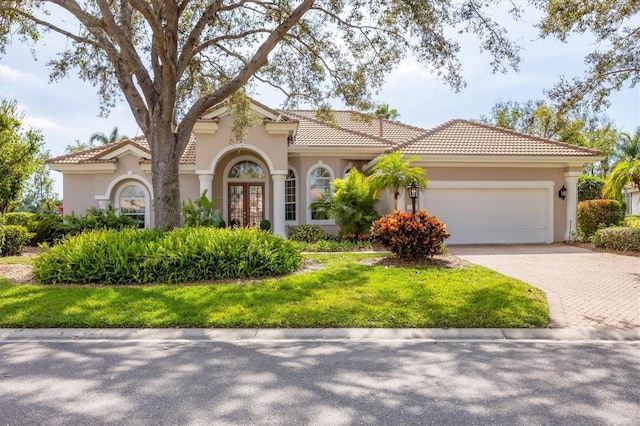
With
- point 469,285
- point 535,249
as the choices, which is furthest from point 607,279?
point 535,249

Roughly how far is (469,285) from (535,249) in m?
8.04

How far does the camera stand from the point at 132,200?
18266mm

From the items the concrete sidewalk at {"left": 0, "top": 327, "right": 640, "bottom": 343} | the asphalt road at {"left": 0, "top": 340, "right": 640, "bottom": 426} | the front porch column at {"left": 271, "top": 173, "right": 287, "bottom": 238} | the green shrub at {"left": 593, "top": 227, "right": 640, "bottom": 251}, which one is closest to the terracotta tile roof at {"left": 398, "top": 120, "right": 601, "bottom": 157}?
the green shrub at {"left": 593, "top": 227, "right": 640, "bottom": 251}

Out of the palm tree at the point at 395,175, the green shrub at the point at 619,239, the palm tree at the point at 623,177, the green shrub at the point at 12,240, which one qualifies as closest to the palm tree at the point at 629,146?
the palm tree at the point at 623,177

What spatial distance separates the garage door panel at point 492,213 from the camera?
1602 cm

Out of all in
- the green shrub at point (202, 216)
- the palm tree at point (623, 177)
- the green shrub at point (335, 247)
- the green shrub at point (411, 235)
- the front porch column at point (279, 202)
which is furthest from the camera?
the front porch column at point (279, 202)

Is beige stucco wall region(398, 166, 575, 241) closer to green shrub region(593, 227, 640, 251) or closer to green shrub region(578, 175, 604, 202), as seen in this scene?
green shrub region(593, 227, 640, 251)

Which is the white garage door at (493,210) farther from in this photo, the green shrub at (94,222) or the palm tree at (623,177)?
the green shrub at (94,222)

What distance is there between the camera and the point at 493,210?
16188mm

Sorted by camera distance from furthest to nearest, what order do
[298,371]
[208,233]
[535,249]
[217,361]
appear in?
1. [535,249]
2. [208,233]
3. [217,361]
4. [298,371]

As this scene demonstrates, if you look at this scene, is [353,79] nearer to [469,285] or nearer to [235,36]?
[235,36]

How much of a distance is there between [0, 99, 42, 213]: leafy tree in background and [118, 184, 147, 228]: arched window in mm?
5409

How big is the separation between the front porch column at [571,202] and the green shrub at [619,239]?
1875mm

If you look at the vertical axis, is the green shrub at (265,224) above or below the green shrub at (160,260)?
above
